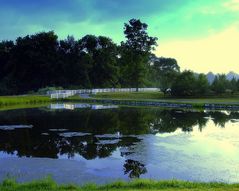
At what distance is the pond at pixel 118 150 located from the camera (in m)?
19.5

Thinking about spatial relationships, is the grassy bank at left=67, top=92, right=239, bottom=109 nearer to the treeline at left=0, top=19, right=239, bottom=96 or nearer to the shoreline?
the shoreline

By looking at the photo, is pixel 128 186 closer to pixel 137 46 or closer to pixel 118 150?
pixel 118 150

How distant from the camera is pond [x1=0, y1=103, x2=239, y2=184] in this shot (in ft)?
63.8

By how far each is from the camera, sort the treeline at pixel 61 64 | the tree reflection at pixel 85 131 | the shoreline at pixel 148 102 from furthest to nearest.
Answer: the treeline at pixel 61 64
the shoreline at pixel 148 102
the tree reflection at pixel 85 131

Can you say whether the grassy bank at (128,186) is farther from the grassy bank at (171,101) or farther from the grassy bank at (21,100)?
the grassy bank at (21,100)

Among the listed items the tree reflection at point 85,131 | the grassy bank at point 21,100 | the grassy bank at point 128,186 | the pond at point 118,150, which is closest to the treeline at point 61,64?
the grassy bank at point 21,100

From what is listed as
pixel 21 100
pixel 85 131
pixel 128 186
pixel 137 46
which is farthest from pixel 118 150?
pixel 137 46

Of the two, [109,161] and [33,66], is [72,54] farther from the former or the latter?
[109,161]

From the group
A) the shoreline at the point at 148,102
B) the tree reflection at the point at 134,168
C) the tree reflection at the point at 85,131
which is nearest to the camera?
the tree reflection at the point at 134,168

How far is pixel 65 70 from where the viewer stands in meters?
119

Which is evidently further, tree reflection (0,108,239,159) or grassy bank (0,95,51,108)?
grassy bank (0,95,51,108)

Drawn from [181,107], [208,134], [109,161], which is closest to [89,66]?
[181,107]

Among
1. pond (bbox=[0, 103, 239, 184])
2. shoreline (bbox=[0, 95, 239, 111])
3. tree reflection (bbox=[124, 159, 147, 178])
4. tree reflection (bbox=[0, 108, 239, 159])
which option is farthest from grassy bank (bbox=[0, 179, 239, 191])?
shoreline (bbox=[0, 95, 239, 111])

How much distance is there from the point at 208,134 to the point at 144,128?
272 inches
